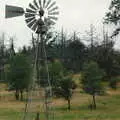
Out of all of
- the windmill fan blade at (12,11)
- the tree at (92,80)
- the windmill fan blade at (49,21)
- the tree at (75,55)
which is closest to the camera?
the windmill fan blade at (12,11)

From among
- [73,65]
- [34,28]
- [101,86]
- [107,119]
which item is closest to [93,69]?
[101,86]

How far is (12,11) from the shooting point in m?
16.0

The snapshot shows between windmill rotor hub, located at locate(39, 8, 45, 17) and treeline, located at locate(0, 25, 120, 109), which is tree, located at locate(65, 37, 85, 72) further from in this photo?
windmill rotor hub, located at locate(39, 8, 45, 17)

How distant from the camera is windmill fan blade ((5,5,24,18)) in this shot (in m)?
15.9

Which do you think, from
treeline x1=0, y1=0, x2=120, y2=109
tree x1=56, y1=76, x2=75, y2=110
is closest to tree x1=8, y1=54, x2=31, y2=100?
treeline x1=0, y1=0, x2=120, y2=109

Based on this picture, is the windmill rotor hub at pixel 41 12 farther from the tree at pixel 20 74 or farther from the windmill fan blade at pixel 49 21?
the tree at pixel 20 74

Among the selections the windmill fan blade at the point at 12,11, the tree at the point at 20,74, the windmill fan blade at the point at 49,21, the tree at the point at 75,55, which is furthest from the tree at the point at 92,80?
the tree at the point at 75,55

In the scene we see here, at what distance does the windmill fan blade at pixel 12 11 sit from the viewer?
15930 millimetres

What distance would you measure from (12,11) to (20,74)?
33168 mm

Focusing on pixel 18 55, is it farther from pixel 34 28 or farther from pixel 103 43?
pixel 34 28

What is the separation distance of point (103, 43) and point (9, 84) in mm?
25496

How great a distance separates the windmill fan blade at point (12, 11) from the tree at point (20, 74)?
31.9 meters

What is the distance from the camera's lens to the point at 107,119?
77.8 ft

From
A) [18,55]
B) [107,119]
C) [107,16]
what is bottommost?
[107,119]
